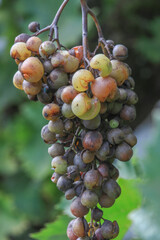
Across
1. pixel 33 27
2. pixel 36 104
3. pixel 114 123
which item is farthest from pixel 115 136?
pixel 36 104

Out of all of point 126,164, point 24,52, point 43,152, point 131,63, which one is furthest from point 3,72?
point 24,52

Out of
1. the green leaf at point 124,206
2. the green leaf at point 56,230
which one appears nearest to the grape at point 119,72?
the green leaf at point 124,206

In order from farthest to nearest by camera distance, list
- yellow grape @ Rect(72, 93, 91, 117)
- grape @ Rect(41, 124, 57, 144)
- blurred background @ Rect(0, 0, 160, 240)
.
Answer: blurred background @ Rect(0, 0, 160, 240)
grape @ Rect(41, 124, 57, 144)
yellow grape @ Rect(72, 93, 91, 117)

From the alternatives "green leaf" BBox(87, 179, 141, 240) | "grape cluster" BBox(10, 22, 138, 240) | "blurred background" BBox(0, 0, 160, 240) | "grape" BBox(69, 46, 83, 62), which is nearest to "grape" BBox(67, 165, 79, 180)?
"grape cluster" BBox(10, 22, 138, 240)

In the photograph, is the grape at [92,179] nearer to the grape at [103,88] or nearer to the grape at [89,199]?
the grape at [89,199]

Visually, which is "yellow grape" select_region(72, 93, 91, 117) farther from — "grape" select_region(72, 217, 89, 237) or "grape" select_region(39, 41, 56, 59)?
"grape" select_region(72, 217, 89, 237)

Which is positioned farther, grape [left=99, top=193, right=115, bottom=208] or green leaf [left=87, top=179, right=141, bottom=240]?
green leaf [left=87, top=179, right=141, bottom=240]

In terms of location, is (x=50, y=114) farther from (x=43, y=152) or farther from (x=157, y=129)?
(x=43, y=152)
